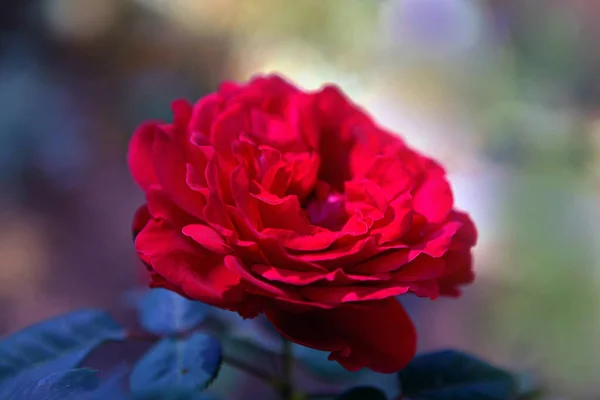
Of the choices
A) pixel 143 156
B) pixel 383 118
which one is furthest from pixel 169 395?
pixel 383 118

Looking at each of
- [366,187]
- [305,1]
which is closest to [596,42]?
[305,1]

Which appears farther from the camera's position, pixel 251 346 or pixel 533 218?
pixel 533 218

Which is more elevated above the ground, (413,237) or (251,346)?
(413,237)

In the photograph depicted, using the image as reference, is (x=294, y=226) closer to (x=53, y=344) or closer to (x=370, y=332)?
(x=370, y=332)

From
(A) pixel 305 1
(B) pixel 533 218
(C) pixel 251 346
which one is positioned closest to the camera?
(C) pixel 251 346

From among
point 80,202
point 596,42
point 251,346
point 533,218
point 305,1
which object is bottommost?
point 80,202

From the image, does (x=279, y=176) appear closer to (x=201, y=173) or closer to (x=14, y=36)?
(x=201, y=173)

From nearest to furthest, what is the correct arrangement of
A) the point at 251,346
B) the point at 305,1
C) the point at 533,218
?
the point at 251,346 → the point at 533,218 → the point at 305,1
